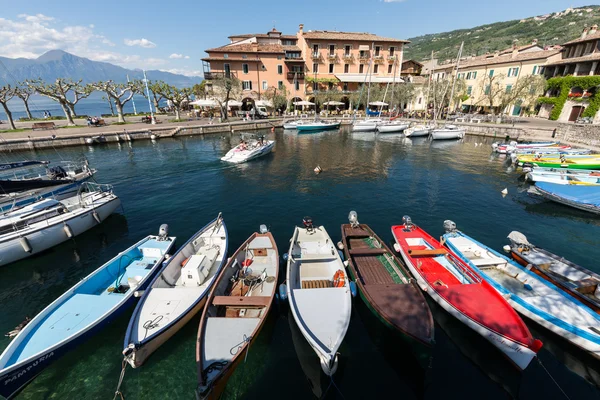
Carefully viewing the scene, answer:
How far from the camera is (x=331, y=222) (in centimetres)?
1944

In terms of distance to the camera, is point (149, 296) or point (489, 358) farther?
point (149, 296)

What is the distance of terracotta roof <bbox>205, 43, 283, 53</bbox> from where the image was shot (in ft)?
211

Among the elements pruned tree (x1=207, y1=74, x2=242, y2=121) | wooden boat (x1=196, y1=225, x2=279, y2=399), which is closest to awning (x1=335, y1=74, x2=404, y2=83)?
pruned tree (x1=207, y1=74, x2=242, y2=121)

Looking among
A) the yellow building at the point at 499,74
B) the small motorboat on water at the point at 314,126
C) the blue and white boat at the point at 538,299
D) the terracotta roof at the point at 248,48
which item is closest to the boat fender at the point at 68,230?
the blue and white boat at the point at 538,299

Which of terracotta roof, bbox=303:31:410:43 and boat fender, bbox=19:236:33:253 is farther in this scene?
terracotta roof, bbox=303:31:410:43

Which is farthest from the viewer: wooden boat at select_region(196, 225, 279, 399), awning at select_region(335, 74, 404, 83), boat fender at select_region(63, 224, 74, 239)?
awning at select_region(335, 74, 404, 83)

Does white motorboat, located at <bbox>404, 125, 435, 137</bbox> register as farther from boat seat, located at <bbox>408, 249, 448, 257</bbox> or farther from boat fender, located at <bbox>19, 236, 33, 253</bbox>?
boat fender, located at <bbox>19, 236, 33, 253</bbox>

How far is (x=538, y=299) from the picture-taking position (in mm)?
10719

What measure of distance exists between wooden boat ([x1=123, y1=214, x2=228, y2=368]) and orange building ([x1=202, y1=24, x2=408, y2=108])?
62822mm

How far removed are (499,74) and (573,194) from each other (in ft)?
176

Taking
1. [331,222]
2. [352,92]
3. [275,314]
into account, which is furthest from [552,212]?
[352,92]

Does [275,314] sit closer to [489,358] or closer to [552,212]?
[489,358]

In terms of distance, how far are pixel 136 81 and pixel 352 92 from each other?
52.9m

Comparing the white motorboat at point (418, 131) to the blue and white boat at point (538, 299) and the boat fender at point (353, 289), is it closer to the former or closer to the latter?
the blue and white boat at point (538, 299)
